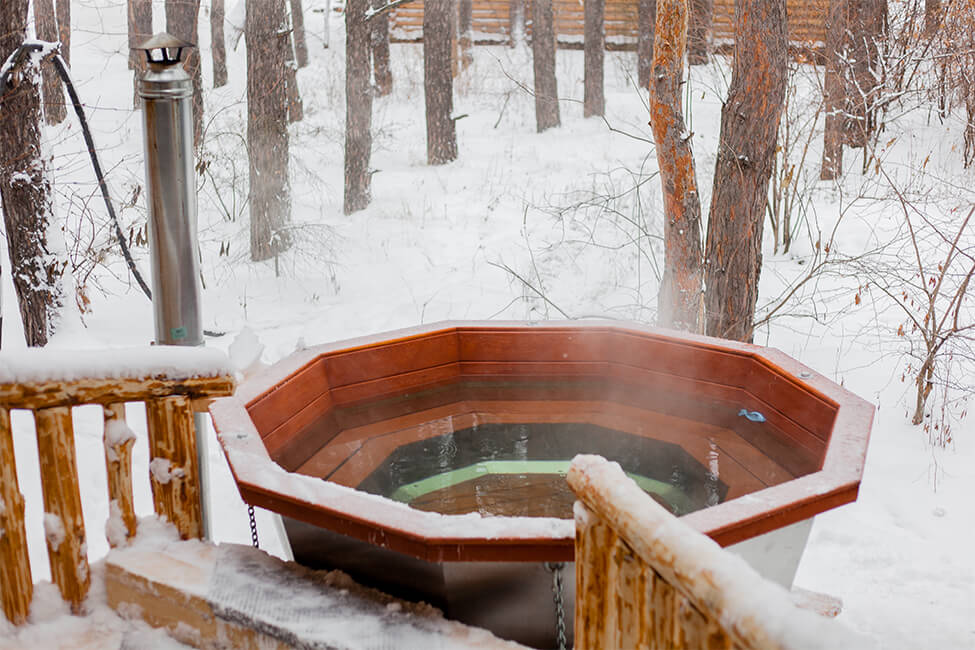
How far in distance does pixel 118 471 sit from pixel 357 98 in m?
7.26

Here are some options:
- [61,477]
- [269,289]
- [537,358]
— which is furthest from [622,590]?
[269,289]

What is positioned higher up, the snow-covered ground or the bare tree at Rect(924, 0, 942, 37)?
the bare tree at Rect(924, 0, 942, 37)

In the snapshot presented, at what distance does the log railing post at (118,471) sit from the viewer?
2916 mm

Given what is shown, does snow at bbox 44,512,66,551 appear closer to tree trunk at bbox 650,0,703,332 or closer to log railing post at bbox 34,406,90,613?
log railing post at bbox 34,406,90,613

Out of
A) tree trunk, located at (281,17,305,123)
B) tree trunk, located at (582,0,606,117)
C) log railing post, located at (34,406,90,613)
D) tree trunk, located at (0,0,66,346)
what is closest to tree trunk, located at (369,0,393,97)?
tree trunk, located at (281,17,305,123)

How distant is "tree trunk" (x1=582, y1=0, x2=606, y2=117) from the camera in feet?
41.0

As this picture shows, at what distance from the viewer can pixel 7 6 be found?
567cm

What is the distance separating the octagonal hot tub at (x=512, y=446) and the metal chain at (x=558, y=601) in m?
0.03

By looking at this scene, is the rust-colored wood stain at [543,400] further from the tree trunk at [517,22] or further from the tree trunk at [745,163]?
the tree trunk at [517,22]

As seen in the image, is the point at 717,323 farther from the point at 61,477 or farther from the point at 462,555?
the point at 61,477

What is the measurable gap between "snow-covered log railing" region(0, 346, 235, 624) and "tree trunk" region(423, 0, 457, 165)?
27.8ft

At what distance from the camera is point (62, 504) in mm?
2848

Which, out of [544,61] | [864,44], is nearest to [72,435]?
[864,44]

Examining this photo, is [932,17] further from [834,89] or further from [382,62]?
[382,62]
